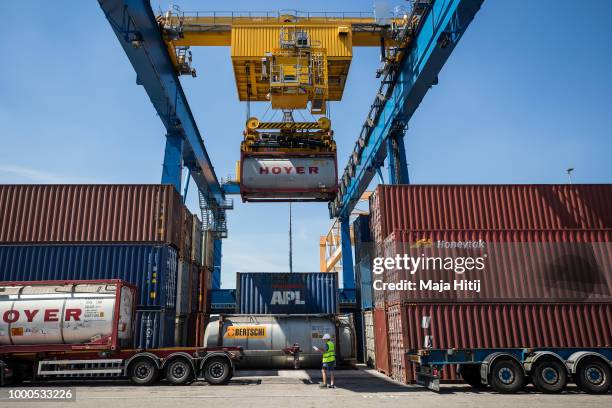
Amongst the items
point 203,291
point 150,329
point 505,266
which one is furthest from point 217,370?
point 505,266

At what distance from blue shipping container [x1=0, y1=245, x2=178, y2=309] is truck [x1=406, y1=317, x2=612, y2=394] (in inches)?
372

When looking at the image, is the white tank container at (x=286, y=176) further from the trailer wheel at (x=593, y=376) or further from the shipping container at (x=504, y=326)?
the trailer wheel at (x=593, y=376)

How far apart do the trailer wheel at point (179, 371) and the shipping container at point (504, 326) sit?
6823mm

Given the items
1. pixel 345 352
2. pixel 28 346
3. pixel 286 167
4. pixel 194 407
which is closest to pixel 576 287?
pixel 345 352

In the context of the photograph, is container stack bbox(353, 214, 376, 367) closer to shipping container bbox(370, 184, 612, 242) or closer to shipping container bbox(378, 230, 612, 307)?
shipping container bbox(370, 184, 612, 242)

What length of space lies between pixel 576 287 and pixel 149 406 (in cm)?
1278

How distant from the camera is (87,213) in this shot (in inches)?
654

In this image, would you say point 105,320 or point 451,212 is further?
point 451,212

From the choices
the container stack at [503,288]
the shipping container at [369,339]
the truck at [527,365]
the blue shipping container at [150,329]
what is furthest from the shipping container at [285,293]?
the truck at [527,365]

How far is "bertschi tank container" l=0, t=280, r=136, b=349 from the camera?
13.0m

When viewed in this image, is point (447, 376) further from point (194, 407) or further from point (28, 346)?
point (28, 346)

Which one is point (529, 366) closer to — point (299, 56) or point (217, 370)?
point (217, 370)

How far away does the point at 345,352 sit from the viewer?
18.7 m

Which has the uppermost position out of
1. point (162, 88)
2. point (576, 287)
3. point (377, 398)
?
point (162, 88)
